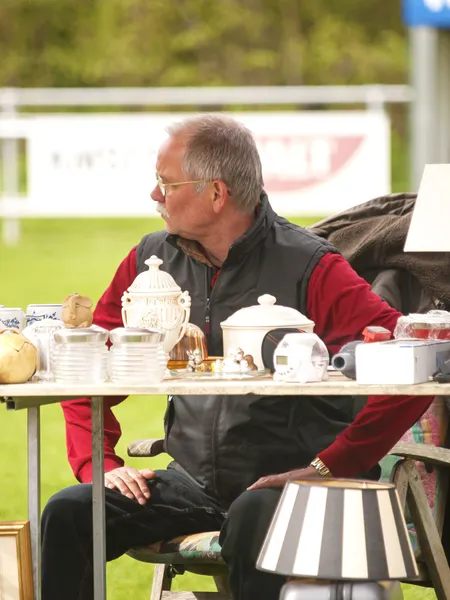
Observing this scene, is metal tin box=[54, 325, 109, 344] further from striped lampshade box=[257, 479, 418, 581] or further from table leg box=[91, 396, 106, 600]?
striped lampshade box=[257, 479, 418, 581]

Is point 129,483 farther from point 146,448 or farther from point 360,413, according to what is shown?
point 360,413

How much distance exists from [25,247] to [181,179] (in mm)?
11779

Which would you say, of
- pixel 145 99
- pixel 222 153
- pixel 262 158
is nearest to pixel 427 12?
pixel 262 158

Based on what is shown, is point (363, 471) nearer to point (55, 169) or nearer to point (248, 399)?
point (248, 399)

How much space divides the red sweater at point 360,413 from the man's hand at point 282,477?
0.05m

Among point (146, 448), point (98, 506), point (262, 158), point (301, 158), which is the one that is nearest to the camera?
point (98, 506)

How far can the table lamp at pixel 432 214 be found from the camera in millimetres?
3184

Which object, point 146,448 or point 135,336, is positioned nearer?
point 135,336

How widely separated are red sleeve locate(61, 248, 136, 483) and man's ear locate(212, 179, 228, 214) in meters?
0.29

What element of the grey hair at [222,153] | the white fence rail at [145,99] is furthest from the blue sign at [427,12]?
the grey hair at [222,153]

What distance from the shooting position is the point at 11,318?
323 centimetres

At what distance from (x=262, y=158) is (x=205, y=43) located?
879 centimetres

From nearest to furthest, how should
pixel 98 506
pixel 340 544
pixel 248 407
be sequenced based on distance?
pixel 340 544, pixel 98 506, pixel 248 407

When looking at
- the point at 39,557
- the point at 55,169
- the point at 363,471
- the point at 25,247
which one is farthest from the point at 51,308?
the point at 25,247
